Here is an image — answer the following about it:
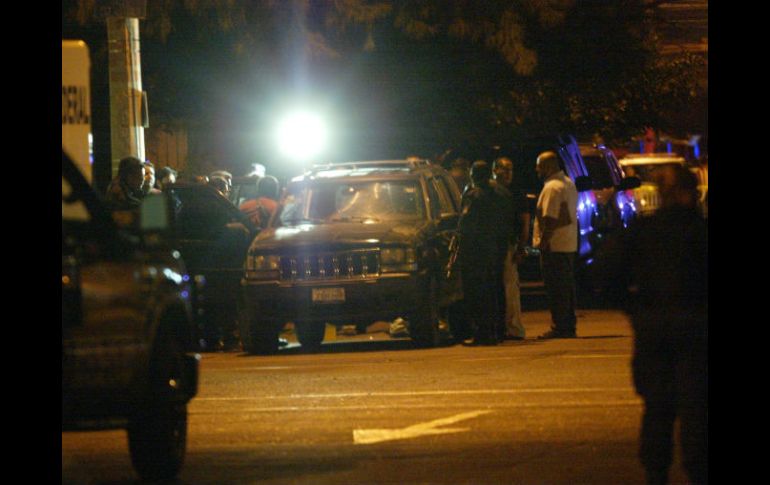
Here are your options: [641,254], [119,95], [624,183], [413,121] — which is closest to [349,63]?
[413,121]

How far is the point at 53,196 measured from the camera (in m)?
7.81

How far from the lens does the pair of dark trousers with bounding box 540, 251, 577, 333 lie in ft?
55.2

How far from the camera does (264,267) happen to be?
1623 centimetres

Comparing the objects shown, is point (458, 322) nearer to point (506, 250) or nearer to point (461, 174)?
point (506, 250)

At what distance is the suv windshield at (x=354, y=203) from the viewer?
1719 centimetres

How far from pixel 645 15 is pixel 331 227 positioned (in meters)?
13.4

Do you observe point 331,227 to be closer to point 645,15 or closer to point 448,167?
point 448,167

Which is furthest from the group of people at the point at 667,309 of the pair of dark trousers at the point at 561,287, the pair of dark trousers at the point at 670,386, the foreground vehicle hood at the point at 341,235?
the pair of dark trousers at the point at 561,287

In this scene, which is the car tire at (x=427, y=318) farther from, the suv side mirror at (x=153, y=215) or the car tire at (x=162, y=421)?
the suv side mirror at (x=153, y=215)

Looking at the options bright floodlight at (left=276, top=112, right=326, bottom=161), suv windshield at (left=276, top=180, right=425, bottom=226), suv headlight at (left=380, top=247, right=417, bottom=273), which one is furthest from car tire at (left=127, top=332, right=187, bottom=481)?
bright floodlight at (left=276, top=112, right=326, bottom=161)

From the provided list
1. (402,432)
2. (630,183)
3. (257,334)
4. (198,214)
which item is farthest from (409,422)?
(630,183)

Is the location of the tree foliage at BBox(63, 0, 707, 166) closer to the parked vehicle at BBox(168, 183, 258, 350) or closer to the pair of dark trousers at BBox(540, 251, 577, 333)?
the pair of dark trousers at BBox(540, 251, 577, 333)

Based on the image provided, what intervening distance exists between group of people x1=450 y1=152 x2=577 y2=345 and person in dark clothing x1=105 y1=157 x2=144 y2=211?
11.3ft

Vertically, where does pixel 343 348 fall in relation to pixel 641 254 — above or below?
below
